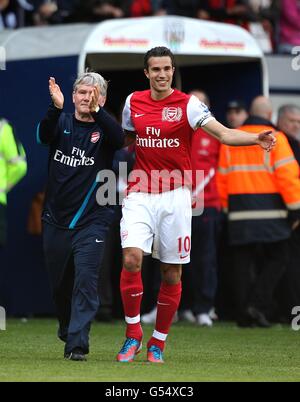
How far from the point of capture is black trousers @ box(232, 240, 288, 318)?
14016 mm

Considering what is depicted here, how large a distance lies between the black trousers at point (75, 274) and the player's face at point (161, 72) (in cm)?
112

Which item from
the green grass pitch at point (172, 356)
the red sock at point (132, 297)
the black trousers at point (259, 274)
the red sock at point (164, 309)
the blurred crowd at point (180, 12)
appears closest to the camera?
the green grass pitch at point (172, 356)

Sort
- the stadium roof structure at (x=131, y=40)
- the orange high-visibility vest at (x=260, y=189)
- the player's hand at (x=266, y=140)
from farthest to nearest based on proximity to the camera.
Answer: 1. the stadium roof structure at (x=131, y=40)
2. the orange high-visibility vest at (x=260, y=189)
3. the player's hand at (x=266, y=140)

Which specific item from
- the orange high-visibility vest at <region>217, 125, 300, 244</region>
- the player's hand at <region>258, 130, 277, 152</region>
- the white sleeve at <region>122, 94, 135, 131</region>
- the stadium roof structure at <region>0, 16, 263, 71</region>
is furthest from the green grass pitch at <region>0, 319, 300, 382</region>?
the stadium roof structure at <region>0, 16, 263, 71</region>

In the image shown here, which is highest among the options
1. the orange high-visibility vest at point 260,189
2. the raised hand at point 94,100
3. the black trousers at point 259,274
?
the raised hand at point 94,100

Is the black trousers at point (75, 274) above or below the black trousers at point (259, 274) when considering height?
above

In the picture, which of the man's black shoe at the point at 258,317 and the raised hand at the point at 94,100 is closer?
the raised hand at the point at 94,100

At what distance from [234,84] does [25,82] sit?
9.32 ft

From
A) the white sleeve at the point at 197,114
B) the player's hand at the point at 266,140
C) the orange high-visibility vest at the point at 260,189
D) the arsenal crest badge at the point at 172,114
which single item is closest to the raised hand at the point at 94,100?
the arsenal crest badge at the point at 172,114

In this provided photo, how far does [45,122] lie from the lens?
971 centimetres

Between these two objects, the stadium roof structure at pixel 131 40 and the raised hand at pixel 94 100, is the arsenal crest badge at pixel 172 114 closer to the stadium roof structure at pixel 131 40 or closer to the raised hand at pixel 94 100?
the raised hand at pixel 94 100

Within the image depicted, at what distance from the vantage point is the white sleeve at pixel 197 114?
31.4ft

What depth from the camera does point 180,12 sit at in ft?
59.9

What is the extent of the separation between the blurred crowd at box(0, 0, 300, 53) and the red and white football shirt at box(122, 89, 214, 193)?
6927 mm
